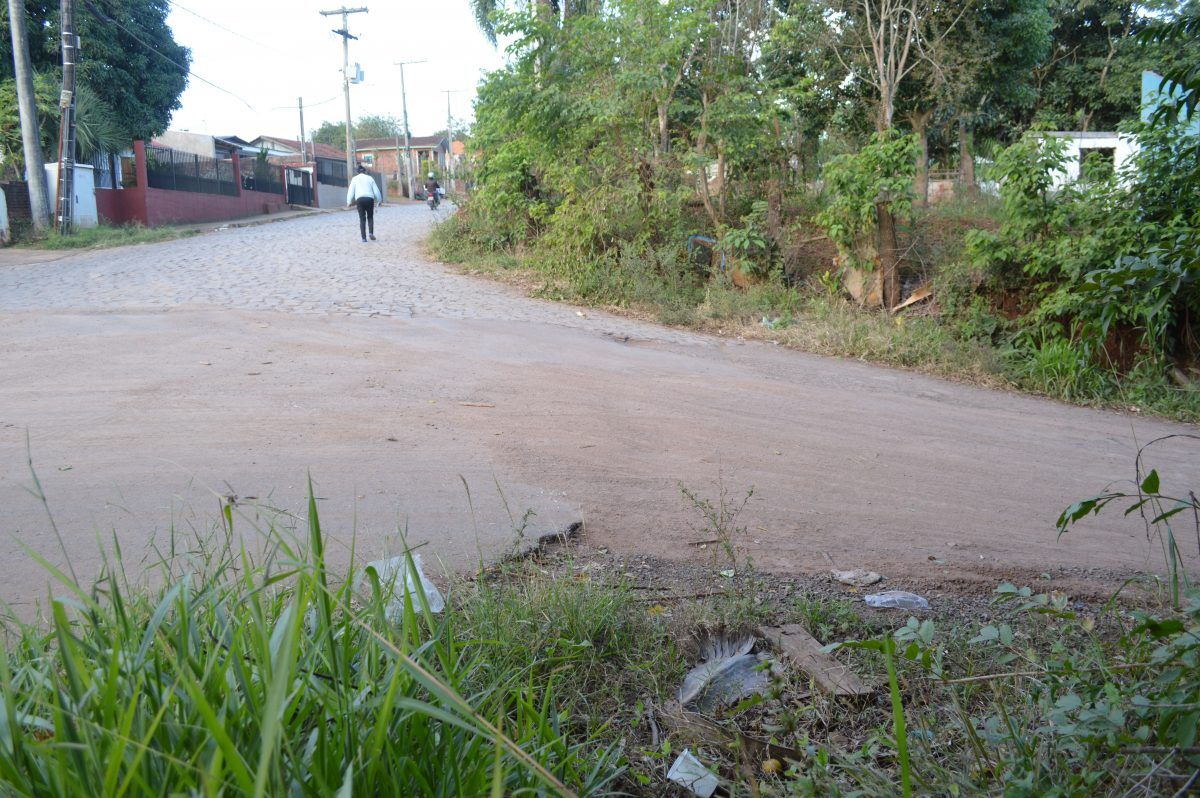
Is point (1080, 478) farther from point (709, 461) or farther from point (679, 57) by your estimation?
point (679, 57)

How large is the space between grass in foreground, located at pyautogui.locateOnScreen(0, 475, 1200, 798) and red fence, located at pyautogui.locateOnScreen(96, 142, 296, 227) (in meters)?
21.9

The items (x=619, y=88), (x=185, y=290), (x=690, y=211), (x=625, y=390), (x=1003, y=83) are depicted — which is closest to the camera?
(x=625, y=390)

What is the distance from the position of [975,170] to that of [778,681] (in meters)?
21.2

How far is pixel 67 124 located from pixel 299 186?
16.9 m

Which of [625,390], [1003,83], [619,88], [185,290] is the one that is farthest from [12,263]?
[1003,83]

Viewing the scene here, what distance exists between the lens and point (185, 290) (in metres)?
11.5

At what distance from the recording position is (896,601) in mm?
3826

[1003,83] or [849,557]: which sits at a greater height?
[1003,83]

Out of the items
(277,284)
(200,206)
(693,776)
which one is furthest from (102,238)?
(693,776)

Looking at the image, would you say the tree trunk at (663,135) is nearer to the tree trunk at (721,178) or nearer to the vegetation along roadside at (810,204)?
the vegetation along roadside at (810,204)

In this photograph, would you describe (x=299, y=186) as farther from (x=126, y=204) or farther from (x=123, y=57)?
(x=126, y=204)

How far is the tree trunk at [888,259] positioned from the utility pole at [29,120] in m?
16.3

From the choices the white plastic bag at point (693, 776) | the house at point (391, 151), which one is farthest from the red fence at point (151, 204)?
the house at point (391, 151)

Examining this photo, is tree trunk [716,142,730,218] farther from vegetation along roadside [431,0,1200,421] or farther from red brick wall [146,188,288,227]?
red brick wall [146,188,288,227]
